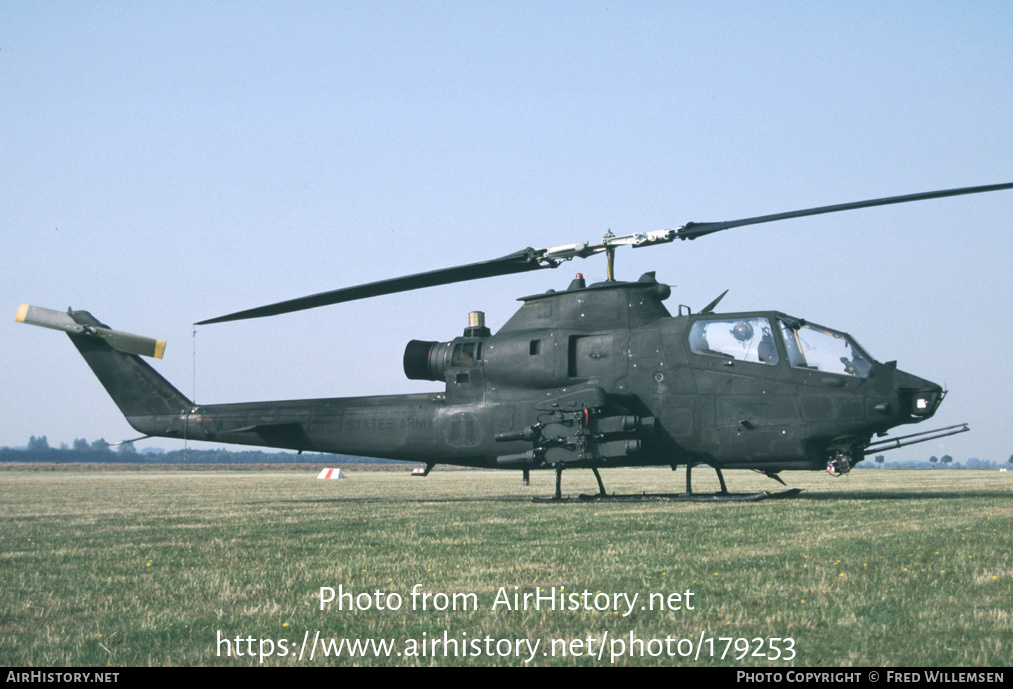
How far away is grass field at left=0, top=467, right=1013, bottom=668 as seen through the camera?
17.8ft

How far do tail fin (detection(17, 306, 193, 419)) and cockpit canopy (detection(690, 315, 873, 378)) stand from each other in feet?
42.1

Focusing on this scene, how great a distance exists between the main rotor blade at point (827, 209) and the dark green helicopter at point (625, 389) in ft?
0.16

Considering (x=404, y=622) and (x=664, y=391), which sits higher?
(x=664, y=391)

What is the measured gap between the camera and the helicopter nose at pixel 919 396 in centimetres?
1556

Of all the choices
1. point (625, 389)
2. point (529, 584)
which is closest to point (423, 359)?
point (625, 389)

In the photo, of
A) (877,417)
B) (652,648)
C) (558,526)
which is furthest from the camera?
(877,417)

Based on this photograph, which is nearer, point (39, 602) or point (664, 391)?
point (39, 602)

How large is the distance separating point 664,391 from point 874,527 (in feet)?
18.7

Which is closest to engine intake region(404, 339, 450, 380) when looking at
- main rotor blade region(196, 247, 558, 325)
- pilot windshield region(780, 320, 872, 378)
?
main rotor blade region(196, 247, 558, 325)

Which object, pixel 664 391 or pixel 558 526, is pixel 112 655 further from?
pixel 664 391

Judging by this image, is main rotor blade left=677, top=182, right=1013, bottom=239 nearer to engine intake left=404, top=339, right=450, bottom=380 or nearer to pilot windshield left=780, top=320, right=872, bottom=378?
pilot windshield left=780, top=320, right=872, bottom=378

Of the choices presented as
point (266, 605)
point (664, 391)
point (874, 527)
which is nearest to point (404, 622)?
point (266, 605)

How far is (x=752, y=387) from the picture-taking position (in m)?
16.3

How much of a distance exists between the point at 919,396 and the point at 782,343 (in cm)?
251
